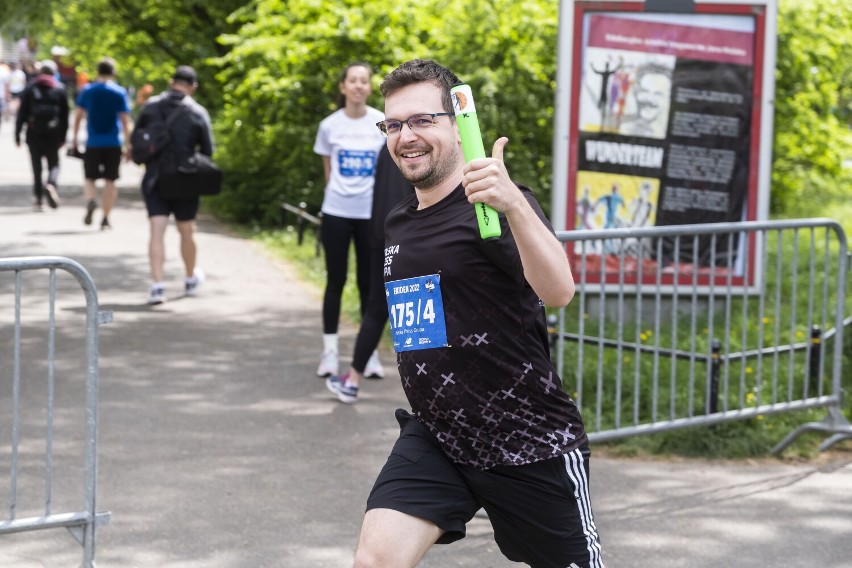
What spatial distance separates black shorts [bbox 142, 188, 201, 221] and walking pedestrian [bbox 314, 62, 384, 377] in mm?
3020

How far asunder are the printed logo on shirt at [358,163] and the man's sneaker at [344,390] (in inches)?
46.8

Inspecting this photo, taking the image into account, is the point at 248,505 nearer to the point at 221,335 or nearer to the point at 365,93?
the point at 365,93

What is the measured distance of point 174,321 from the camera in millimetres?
10586

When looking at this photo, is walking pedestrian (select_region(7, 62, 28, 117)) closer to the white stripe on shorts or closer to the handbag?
the handbag

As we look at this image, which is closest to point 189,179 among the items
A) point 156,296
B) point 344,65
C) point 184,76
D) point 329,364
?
point 184,76

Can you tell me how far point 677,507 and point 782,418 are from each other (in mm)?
1769

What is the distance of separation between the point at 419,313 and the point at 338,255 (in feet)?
15.1

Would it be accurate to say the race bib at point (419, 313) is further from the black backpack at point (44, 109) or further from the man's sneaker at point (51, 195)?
the man's sneaker at point (51, 195)

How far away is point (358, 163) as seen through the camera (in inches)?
330

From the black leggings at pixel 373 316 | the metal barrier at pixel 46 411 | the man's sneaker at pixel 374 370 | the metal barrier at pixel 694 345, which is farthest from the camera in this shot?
the man's sneaker at pixel 374 370

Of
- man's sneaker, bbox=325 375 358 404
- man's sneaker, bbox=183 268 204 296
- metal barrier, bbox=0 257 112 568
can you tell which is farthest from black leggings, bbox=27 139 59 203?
man's sneaker, bbox=325 375 358 404

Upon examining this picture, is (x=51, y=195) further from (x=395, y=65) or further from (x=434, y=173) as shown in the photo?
(x=434, y=173)

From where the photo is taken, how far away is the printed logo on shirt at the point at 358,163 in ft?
27.4

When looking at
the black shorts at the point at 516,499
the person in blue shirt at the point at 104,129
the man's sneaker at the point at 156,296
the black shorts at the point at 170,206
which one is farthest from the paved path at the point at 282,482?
the person in blue shirt at the point at 104,129
